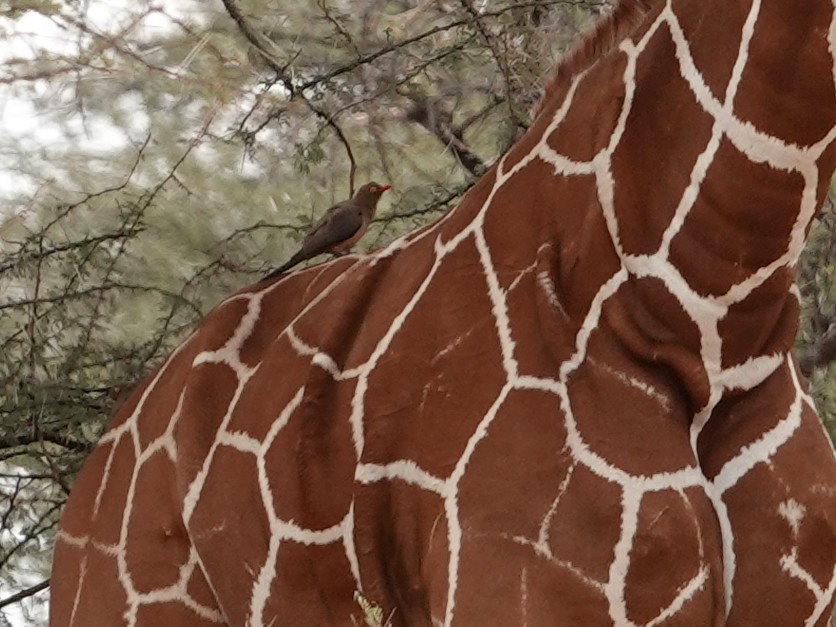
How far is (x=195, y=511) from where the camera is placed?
1.32m

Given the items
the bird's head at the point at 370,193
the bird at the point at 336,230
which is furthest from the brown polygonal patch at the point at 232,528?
the bird's head at the point at 370,193

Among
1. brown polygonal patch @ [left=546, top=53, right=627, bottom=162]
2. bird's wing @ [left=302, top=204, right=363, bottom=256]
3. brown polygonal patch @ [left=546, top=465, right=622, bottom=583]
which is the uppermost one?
bird's wing @ [left=302, top=204, right=363, bottom=256]

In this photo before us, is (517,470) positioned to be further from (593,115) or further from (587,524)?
(593,115)

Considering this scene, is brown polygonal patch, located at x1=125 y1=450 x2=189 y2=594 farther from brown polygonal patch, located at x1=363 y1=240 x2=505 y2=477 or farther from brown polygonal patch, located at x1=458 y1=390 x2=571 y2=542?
brown polygonal patch, located at x1=458 y1=390 x2=571 y2=542

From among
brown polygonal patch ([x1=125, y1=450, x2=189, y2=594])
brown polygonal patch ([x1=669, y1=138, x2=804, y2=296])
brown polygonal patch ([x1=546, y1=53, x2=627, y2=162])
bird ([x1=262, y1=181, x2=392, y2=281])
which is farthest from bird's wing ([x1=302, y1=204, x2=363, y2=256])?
brown polygonal patch ([x1=669, y1=138, x2=804, y2=296])

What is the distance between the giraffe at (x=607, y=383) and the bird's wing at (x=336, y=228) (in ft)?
1.04

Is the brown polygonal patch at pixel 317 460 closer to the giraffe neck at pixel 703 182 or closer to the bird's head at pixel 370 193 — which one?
the giraffe neck at pixel 703 182

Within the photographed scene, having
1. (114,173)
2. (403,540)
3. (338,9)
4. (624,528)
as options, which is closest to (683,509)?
(624,528)

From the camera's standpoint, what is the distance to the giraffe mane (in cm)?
111

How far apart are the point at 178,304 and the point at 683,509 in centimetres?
93

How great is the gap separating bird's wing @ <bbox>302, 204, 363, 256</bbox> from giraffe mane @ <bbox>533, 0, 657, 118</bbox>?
1.29ft

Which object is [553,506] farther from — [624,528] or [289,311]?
[289,311]

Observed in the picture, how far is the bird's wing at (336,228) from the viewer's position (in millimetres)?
1541

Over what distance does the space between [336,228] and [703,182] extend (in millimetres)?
612
